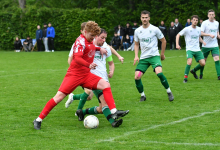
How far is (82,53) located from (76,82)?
526 millimetres

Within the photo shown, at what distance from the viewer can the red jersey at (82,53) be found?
18.7 ft

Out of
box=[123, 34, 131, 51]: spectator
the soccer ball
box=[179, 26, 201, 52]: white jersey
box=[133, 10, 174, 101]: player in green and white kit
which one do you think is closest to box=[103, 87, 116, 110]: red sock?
the soccer ball

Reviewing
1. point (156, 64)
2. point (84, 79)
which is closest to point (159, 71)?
point (156, 64)

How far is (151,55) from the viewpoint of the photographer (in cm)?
841

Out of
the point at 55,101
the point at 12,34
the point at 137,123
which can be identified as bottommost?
the point at 12,34

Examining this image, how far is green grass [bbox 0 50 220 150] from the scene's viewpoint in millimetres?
5070

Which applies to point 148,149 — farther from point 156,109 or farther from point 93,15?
point 93,15

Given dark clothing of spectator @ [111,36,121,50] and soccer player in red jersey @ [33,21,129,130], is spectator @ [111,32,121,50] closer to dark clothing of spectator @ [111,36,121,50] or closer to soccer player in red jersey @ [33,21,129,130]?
dark clothing of spectator @ [111,36,121,50]

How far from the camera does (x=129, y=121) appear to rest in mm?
6441

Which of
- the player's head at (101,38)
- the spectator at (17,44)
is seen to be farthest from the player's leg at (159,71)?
the spectator at (17,44)

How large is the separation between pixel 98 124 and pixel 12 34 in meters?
27.0

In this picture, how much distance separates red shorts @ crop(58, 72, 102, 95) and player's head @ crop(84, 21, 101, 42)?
0.63m

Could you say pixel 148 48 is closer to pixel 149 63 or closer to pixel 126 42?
pixel 149 63

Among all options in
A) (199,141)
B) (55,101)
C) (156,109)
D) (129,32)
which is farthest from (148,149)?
(129,32)
